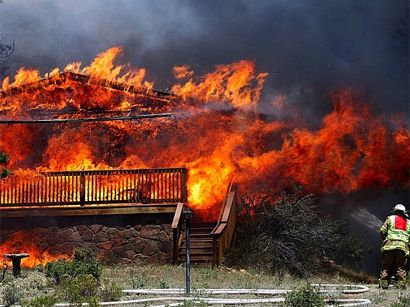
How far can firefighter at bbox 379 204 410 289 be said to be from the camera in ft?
45.5

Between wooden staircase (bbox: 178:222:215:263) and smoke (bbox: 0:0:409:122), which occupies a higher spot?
smoke (bbox: 0:0:409:122)

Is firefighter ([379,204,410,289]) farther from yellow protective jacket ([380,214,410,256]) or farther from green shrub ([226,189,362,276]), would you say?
green shrub ([226,189,362,276])

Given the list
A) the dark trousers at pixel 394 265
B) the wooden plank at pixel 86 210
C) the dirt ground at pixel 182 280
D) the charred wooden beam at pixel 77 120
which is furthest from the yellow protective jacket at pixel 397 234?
the charred wooden beam at pixel 77 120

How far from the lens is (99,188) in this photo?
2053cm

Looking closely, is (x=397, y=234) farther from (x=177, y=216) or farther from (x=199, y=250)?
(x=177, y=216)

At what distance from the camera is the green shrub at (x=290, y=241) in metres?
17.9

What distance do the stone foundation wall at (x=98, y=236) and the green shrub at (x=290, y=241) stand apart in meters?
2.41

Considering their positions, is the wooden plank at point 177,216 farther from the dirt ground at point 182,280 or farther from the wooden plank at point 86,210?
the dirt ground at point 182,280

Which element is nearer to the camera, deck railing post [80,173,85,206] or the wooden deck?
the wooden deck

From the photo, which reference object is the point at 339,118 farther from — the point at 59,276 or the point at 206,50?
the point at 59,276

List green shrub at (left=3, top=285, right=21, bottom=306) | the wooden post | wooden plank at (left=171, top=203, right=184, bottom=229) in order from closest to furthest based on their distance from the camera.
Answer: green shrub at (left=3, top=285, right=21, bottom=306) → wooden plank at (left=171, top=203, right=184, bottom=229) → the wooden post

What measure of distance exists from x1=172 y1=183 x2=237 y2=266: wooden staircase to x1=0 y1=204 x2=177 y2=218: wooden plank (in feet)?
2.25

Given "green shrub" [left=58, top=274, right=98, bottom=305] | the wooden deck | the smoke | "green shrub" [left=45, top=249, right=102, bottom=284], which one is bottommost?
"green shrub" [left=58, top=274, right=98, bottom=305]

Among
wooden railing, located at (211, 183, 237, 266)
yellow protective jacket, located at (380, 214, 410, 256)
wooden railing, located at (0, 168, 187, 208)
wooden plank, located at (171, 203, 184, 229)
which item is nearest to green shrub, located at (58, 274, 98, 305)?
yellow protective jacket, located at (380, 214, 410, 256)
